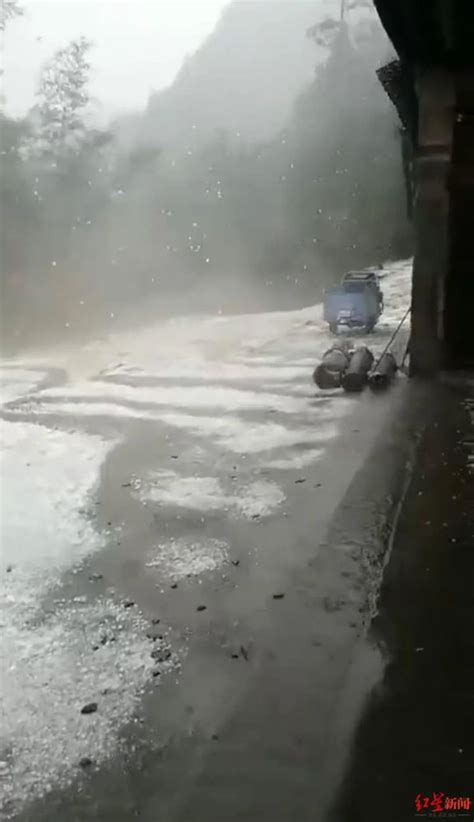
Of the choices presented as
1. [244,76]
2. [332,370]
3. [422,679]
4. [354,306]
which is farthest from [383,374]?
[244,76]

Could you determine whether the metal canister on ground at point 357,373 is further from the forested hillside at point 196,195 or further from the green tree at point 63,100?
the green tree at point 63,100

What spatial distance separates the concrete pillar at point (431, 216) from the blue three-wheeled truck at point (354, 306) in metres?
4.71

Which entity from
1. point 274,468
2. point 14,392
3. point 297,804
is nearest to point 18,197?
point 14,392

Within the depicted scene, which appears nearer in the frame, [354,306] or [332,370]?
[332,370]

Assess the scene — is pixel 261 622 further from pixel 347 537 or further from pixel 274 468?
pixel 274 468

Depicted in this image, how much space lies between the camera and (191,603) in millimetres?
2719

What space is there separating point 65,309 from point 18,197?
8.92 ft

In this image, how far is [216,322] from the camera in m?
14.7

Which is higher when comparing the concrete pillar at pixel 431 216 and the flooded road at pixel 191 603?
the concrete pillar at pixel 431 216

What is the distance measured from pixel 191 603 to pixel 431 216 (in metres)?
4.03
